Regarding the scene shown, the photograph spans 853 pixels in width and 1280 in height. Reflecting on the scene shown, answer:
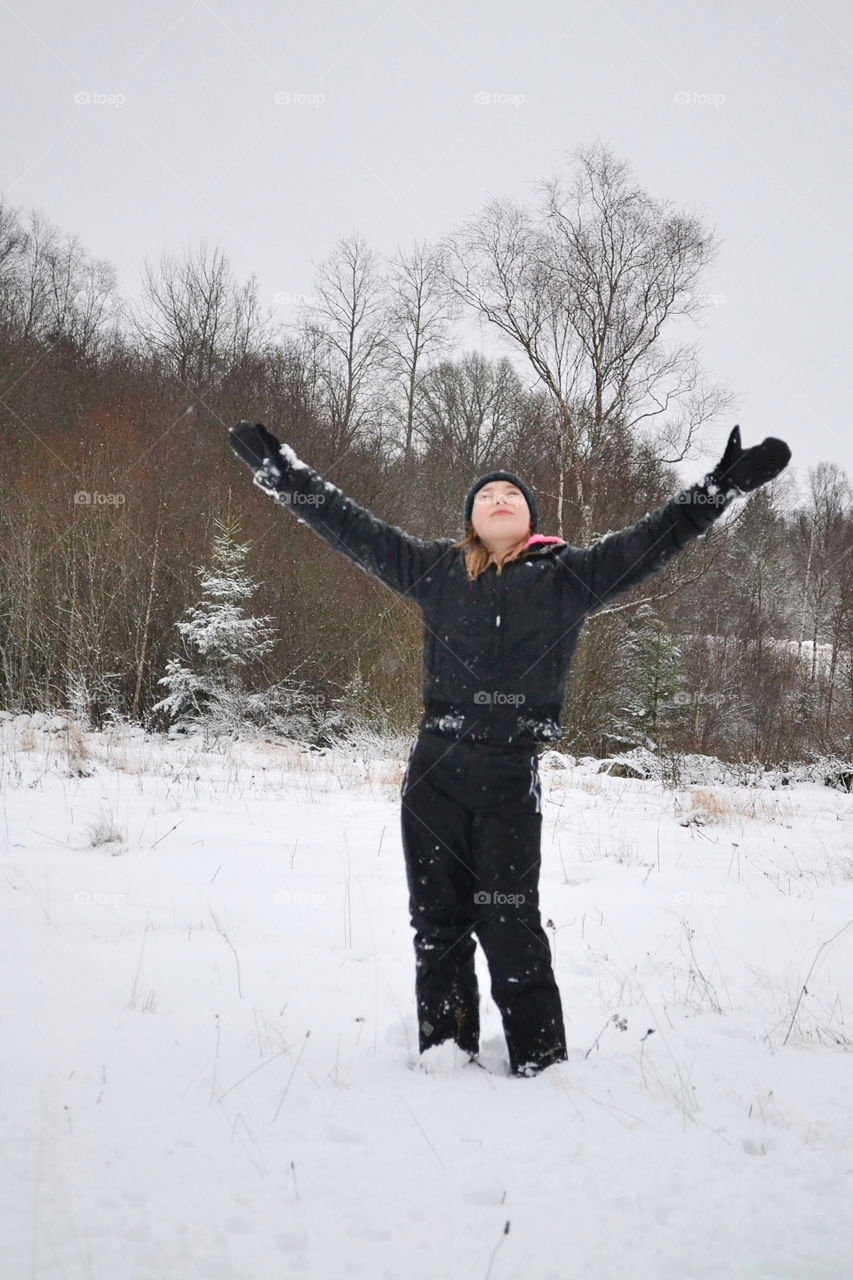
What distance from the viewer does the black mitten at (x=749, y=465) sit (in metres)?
2.42

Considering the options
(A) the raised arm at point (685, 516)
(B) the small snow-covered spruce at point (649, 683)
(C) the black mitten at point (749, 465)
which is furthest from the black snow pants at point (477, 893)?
(B) the small snow-covered spruce at point (649, 683)

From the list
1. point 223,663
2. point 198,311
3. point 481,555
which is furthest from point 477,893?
point 198,311

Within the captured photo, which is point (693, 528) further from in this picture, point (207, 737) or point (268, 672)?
point (268, 672)

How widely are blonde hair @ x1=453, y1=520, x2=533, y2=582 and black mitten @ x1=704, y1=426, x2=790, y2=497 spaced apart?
66 centimetres

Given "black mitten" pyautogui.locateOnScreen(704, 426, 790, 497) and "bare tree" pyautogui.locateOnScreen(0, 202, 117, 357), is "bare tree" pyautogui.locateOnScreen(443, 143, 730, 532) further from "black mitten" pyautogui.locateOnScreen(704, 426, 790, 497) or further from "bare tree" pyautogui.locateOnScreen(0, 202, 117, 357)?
"bare tree" pyautogui.locateOnScreen(0, 202, 117, 357)

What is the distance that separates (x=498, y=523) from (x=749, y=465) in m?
0.84

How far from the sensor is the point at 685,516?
245 centimetres

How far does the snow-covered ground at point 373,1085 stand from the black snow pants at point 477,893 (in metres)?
0.14

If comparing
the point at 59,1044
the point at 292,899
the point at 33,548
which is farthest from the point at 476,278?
the point at 59,1044

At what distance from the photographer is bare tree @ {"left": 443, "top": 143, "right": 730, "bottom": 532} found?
588 inches

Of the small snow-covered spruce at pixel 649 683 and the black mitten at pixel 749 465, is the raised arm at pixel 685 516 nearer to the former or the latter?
the black mitten at pixel 749 465

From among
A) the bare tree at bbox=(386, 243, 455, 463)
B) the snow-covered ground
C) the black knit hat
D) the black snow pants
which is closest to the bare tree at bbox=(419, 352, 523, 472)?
the bare tree at bbox=(386, 243, 455, 463)

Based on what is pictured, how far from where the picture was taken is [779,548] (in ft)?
125

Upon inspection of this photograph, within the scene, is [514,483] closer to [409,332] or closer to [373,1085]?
[373,1085]
